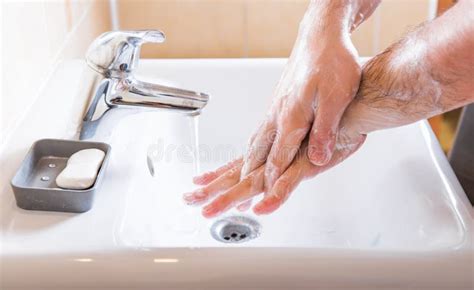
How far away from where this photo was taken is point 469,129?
1.28 metres

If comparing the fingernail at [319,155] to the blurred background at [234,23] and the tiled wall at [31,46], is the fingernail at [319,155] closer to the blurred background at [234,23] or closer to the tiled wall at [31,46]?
the tiled wall at [31,46]

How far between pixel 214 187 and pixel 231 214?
108 mm

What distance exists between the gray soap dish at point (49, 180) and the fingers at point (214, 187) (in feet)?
0.38

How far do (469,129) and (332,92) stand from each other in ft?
2.07

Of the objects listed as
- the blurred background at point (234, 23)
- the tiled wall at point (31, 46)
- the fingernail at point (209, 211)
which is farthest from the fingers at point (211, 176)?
the blurred background at point (234, 23)

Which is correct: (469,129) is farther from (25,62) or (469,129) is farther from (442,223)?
(25,62)

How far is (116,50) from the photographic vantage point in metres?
0.78

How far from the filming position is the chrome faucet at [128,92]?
0.79 m

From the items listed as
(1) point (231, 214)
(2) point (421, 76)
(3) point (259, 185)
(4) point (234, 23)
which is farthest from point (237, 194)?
(4) point (234, 23)

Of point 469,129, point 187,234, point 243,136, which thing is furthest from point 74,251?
point 469,129

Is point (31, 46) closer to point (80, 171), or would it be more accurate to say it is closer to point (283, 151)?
point (80, 171)

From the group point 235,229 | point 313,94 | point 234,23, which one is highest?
point 313,94

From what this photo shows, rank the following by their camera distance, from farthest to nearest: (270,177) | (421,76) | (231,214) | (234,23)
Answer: (234,23), (231,214), (270,177), (421,76)

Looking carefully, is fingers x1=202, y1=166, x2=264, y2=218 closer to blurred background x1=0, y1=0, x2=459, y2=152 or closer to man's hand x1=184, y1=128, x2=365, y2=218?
man's hand x1=184, y1=128, x2=365, y2=218
